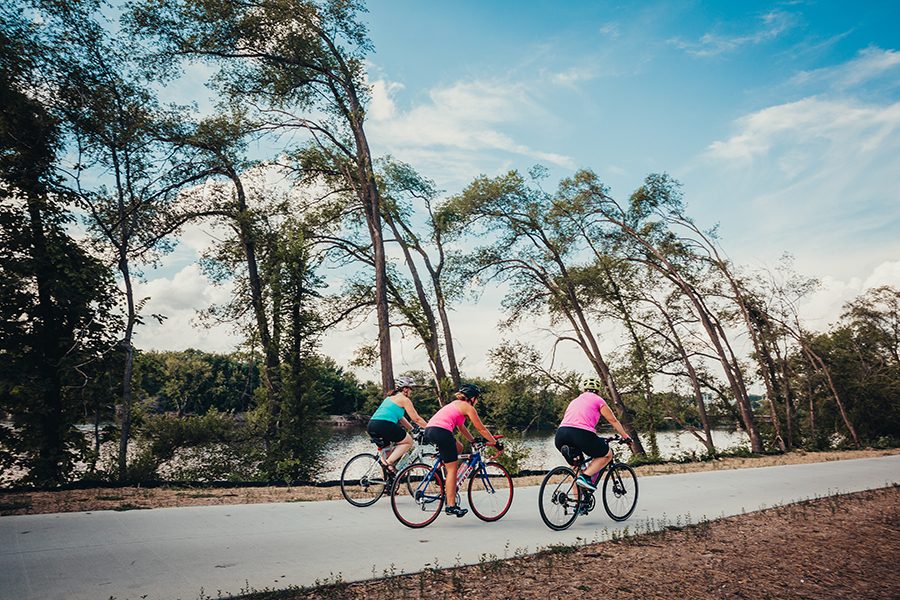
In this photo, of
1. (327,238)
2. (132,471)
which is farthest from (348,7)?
(132,471)

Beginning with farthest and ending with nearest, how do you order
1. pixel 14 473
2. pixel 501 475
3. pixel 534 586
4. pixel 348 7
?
pixel 348 7
pixel 14 473
pixel 501 475
pixel 534 586

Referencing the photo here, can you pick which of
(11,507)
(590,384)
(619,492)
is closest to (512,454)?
(619,492)

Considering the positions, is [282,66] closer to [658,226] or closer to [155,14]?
[155,14]

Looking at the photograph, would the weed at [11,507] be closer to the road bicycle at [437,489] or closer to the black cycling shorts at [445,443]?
the road bicycle at [437,489]

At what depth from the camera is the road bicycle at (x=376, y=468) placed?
727cm

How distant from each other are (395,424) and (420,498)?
1384 mm

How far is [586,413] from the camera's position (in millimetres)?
6395

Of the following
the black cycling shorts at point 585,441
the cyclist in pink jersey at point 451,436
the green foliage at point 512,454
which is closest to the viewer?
the cyclist in pink jersey at point 451,436

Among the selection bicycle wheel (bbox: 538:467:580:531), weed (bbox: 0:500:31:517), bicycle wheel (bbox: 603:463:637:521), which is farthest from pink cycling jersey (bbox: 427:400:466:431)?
weed (bbox: 0:500:31:517)

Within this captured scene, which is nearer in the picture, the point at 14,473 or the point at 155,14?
the point at 14,473

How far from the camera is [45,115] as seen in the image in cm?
1120

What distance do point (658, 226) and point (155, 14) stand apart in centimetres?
2262

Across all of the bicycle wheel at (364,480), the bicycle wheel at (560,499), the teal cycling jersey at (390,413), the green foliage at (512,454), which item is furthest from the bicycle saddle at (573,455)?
the green foliage at (512,454)

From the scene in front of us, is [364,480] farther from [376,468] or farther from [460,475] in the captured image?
[460,475]
